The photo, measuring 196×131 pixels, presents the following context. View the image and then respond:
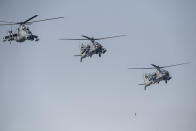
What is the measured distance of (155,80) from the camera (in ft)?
234

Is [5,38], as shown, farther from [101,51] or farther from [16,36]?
[101,51]

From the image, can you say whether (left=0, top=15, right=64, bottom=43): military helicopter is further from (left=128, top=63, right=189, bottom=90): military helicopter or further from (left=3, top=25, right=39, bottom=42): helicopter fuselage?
(left=128, top=63, right=189, bottom=90): military helicopter

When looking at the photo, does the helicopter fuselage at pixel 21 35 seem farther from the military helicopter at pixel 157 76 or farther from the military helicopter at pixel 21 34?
the military helicopter at pixel 157 76

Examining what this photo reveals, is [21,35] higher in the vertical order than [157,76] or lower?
higher

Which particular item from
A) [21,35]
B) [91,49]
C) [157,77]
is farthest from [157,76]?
[21,35]

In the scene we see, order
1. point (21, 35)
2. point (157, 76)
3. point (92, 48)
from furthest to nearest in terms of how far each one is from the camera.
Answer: point (157, 76)
point (92, 48)
point (21, 35)

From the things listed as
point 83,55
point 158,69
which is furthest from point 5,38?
point 158,69

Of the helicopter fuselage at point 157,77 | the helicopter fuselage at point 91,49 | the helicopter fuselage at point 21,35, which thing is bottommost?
the helicopter fuselage at point 157,77

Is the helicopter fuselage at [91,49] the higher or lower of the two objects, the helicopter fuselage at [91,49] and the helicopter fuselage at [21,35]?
the lower

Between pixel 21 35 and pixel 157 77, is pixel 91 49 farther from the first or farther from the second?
pixel 157 77

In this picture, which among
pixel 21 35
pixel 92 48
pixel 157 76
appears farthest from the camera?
pixel 157 76

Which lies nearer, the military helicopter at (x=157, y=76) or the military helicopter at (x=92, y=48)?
the military helicopter at (x=92, y=48)

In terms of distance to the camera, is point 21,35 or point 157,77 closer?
point 21,35

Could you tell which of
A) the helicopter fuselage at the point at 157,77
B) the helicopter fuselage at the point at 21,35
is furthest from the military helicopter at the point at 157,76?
the helicopter fuselage at the point at 21,35
